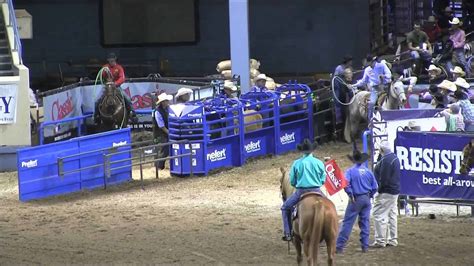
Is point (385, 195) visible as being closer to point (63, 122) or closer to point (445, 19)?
point (63, 122)

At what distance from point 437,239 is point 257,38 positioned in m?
23.1

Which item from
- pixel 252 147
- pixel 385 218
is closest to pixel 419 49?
pixel 252 147

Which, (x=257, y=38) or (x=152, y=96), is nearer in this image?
(x=152, y=96)

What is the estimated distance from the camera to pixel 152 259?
1441cm

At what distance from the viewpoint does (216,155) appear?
2192 centimetres

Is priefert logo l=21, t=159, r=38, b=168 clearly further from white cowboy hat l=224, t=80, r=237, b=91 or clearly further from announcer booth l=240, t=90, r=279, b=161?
white cowboy hat l=224, t=80, r=237, b=91

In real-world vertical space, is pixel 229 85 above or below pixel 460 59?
below

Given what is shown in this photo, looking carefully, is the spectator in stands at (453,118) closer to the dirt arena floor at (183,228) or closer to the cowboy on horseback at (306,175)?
the dirt arena floor at (183,228)

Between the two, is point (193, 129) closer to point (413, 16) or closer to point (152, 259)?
point (152, 259)

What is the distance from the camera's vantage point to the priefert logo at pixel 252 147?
22875 millimetres

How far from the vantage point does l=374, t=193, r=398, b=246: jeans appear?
1487 centimetres

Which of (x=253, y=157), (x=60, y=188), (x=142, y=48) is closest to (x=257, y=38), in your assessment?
(x=142, y=48)

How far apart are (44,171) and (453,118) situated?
7.44 m

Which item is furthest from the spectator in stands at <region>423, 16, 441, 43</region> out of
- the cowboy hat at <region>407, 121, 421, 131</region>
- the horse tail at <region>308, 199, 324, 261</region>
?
the horse tail at <region>308, 199, 324, 261</region>
